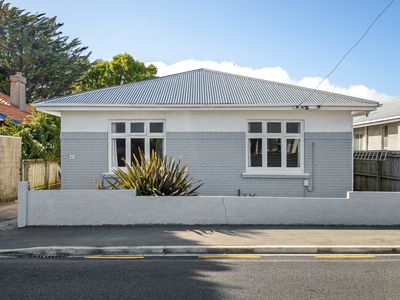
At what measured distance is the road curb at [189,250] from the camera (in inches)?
322

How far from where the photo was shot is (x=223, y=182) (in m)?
13.5

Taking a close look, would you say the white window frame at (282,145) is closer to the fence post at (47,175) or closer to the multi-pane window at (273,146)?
the multi-pane window at (273,146)

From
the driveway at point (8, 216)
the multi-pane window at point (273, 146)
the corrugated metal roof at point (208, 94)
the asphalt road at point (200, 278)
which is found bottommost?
the asphalt road at point (200, 278)

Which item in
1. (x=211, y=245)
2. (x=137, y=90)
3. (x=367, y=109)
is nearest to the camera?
(x=211, y=245)

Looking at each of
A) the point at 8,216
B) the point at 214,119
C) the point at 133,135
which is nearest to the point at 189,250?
the point at 214,119

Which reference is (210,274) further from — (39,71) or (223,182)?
(39,71)

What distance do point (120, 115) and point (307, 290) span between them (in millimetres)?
9336

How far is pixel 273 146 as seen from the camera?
541 inches

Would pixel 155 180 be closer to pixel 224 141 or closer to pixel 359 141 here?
pixel 224 141

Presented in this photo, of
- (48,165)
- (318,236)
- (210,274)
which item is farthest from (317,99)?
(48,165)

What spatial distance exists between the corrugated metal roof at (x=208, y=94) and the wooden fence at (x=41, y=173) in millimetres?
3566

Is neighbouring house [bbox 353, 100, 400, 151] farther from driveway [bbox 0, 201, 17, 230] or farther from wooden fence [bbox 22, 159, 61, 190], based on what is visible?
driveway [bbox 0, 201, 17, 230]

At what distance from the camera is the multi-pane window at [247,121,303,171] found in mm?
13656

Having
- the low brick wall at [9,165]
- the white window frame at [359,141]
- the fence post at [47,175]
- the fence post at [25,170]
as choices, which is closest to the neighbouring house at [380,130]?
the white window frame at [359,141]
